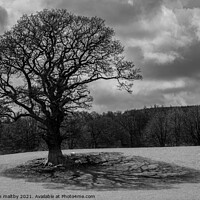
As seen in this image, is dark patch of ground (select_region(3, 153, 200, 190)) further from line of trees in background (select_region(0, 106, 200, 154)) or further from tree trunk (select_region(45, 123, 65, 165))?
line of trees in background (select_region(0, 106, 200, 154))

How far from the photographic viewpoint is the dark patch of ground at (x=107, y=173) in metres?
18.8

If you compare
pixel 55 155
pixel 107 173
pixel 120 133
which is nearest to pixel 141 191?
pixel 107 173

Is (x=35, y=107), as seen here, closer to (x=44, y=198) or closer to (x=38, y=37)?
(x=38, y=37)

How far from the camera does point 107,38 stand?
1003 inches

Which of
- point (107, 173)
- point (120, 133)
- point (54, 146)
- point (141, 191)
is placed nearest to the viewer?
point (141, 191)

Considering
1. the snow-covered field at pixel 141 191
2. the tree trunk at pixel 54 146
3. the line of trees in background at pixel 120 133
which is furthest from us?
the line of trees in background at pixel 120 133

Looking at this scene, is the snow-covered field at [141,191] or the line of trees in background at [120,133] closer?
the snow-covered field at [141,191]

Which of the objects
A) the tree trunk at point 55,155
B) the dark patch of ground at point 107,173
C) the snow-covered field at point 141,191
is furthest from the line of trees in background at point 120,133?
the tree trunk at point 55,155

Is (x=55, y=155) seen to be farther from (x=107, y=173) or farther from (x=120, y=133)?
(x=120, y=133)

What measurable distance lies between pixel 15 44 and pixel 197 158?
17.4m

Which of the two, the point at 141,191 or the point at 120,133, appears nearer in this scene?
the point at 141,191

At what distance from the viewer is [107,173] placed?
22.7 m

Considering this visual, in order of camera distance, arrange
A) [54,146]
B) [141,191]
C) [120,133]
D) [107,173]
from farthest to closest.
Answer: [120,133] → [54,146] → [107,173] → [141,191]

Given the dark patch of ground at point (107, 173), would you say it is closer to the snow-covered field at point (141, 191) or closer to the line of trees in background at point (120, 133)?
the snow-covered field at point (141, 191)
